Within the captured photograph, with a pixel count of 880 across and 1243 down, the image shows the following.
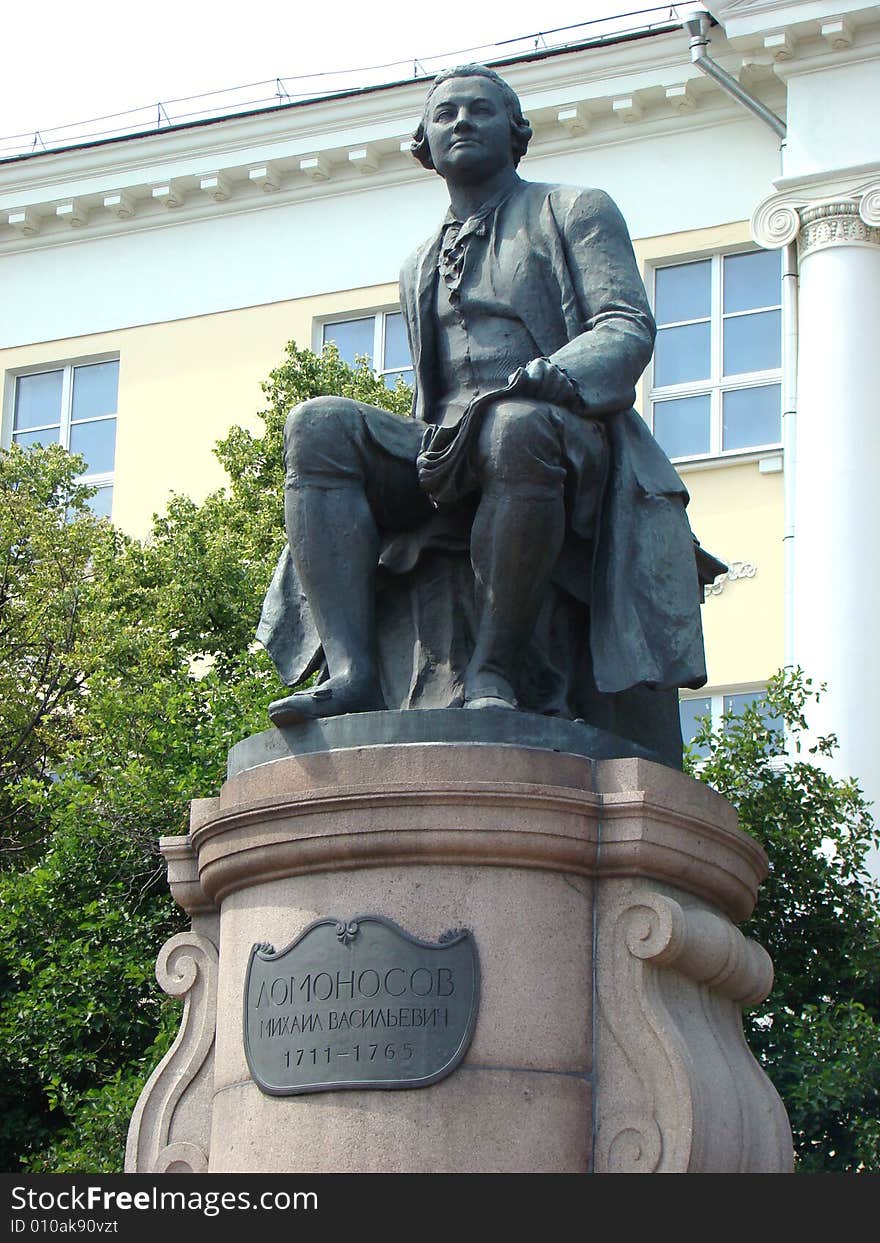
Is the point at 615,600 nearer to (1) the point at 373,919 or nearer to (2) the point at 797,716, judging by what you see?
Result: (1) the point at 373,919

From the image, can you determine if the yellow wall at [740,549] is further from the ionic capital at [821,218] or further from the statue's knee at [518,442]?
the statue's knee at [518,442]

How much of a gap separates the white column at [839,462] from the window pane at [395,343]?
3.99 metres

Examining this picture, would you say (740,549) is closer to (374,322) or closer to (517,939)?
(374,322)

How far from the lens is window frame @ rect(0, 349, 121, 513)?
26.2 meters

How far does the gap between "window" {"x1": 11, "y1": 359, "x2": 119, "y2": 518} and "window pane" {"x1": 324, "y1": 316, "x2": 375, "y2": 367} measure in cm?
272

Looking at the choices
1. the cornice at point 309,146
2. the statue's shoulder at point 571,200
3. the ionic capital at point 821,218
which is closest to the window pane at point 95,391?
the cornice at point 309,146

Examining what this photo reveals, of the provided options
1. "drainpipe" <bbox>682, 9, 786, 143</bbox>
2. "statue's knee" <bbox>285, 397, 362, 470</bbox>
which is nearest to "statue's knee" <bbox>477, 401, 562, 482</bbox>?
"statue's knee" <bbox>285, 397, 362, 470</bbox>

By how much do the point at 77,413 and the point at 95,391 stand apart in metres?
0.32

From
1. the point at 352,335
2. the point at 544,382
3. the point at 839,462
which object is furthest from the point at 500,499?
the point at 352,335

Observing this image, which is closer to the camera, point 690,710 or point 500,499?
point 500,499

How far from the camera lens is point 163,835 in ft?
41.7

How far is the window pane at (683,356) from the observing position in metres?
22.8

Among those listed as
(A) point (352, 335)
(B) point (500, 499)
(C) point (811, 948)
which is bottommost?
(B) point (500, 499)
